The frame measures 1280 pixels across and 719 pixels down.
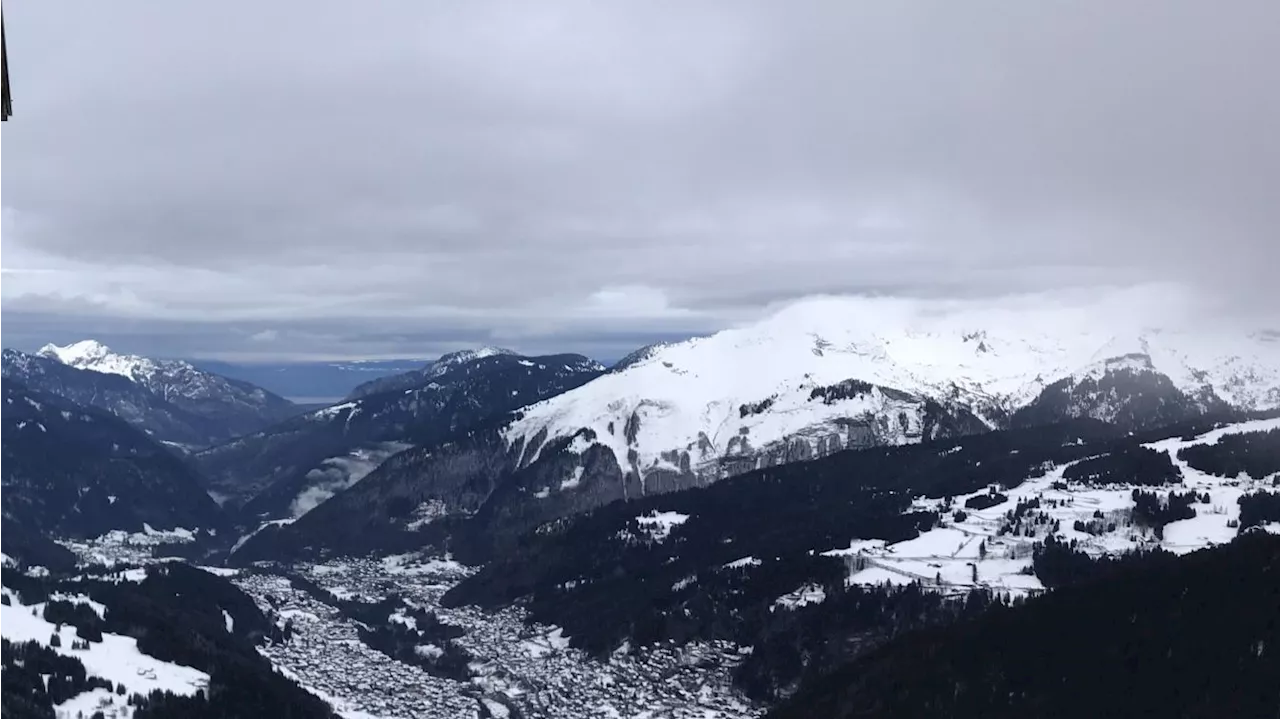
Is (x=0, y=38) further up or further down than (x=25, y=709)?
further up

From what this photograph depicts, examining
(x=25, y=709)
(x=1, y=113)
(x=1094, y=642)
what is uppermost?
(x=1, y=113)

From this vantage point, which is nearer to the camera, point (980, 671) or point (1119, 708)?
point (1119, 708)

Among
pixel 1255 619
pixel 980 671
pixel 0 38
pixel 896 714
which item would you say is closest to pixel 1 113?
pixel 0 38

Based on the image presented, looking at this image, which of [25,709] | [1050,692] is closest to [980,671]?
[1050,692]

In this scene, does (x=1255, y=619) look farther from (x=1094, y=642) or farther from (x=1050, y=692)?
(x=1050, y=692)

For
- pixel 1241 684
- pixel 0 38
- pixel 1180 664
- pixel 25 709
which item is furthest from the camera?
pixel 25 709

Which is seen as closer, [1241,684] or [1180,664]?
[1241,684]

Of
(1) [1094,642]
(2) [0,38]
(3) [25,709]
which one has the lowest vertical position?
(3) [25,709]

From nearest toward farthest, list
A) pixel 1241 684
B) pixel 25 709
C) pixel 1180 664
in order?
pixel 1241 684
pixel 1180 664
pixel 25 709

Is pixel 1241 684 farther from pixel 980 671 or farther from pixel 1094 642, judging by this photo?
pixel 980 671
